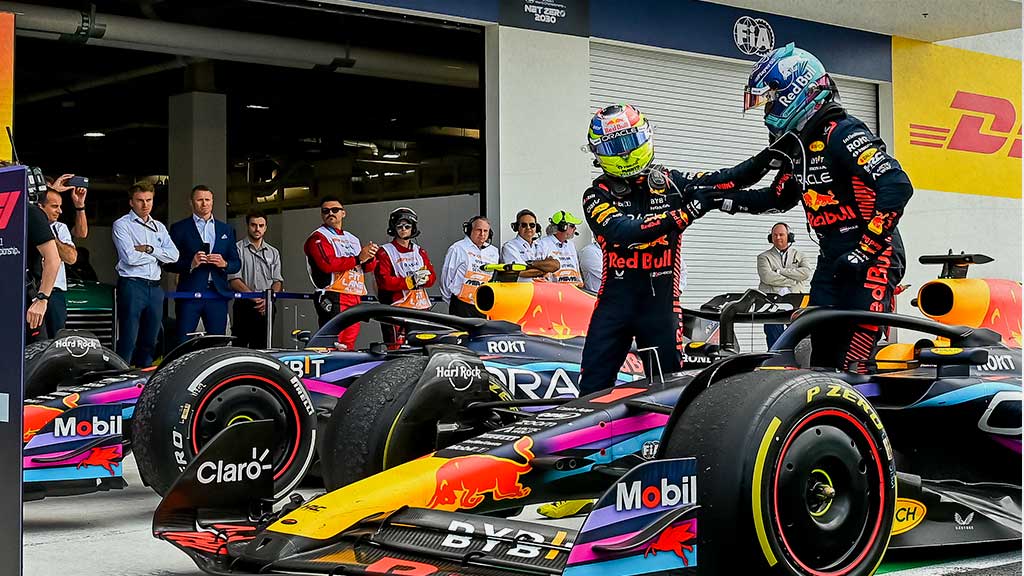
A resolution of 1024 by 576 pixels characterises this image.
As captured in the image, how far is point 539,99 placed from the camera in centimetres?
1348

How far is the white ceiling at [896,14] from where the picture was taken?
49.6ft

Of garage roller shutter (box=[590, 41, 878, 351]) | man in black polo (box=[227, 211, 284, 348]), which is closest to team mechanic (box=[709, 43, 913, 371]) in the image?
man in black polo (box=[227, 211, 284, 348])

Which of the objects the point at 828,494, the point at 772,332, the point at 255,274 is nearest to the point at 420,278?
the point at 255,274

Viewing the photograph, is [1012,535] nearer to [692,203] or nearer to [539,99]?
[692,203]

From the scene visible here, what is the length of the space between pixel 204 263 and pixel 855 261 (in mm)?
6926

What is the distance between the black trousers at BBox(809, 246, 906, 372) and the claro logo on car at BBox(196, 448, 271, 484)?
221 centimetres

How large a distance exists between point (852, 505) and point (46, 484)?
3.43m

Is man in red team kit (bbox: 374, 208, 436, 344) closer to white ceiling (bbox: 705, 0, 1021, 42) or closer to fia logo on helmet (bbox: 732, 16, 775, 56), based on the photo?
white ceiling (bbox: 705, 0, 1021, 42)

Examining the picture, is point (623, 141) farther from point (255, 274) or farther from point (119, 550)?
point (255, 274)

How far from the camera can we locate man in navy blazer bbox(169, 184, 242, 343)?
10695 millimetres

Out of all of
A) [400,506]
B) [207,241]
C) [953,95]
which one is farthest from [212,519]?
[953,95]

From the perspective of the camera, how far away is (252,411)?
215 inches

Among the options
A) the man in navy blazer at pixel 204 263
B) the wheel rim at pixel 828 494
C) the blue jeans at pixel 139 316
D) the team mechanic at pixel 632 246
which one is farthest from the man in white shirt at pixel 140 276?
the wheel rim at pixel 828 494

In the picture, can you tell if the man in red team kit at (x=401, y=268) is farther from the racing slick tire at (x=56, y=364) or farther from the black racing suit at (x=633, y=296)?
the black racing suit at (x=633, y=296)
